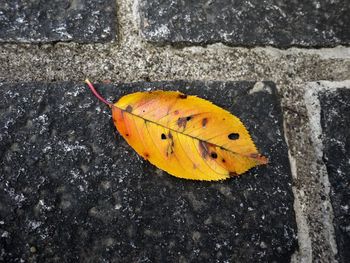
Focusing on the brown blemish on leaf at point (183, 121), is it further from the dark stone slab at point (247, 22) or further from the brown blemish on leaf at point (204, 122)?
the dark stone slab at point (247, 22)

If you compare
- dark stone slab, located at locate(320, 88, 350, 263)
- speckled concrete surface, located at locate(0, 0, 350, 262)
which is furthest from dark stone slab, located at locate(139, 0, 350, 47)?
dark stone slab, located at locate(320, 88, 350, 263)

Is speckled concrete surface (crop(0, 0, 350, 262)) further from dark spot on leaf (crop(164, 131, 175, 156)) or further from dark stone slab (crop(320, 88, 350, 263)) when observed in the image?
dark spot on leaf (crop(164, 131, 175, 156))

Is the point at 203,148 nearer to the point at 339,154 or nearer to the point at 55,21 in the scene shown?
the point at 339,154

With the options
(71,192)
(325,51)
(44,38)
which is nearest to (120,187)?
(71,192)

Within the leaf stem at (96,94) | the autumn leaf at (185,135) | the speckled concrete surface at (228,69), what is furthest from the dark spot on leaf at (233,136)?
the leaf stem at (96,94)

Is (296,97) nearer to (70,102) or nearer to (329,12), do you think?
(329,12)
